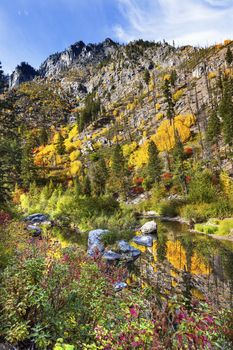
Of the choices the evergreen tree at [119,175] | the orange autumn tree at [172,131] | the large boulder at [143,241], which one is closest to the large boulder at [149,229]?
the large boulder at [143,241]

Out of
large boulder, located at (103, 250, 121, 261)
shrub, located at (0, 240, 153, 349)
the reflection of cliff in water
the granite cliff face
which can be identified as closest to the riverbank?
the reflection of cliff in water

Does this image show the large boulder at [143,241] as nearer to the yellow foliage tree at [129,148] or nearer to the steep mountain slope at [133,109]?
the steep mountain slope at [133,109]

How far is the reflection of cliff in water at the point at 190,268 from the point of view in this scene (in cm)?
1021

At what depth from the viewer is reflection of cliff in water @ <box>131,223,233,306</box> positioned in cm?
1021

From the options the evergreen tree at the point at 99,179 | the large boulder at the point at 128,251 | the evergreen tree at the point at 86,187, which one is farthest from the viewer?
the evergreen tree at the point at 99,179

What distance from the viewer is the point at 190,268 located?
13.6 meters

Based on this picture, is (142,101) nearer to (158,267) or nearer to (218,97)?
(218,97)

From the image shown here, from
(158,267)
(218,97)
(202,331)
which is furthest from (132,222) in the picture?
(218,97)

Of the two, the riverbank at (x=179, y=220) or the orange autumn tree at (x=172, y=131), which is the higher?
the orange autumn tree at (x=172, y=131)

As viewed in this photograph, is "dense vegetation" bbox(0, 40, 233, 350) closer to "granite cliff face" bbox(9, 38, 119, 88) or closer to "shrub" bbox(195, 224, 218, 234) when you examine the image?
"shrub" bbox(195, 224, 218, 234)

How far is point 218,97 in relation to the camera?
2837 inches

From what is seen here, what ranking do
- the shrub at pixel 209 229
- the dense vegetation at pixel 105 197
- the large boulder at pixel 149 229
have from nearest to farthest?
1. the dense vegetation at pixel 105 197
2. the shrub at pixel 209 229
3. the large boulder at pixel 149 229

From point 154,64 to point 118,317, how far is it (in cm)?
13559

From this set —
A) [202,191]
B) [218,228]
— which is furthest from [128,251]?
[202,191]
